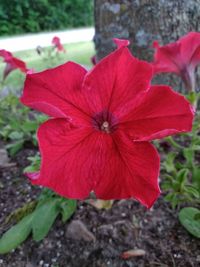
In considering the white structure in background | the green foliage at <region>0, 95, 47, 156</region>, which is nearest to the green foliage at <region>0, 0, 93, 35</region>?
the white structure in background

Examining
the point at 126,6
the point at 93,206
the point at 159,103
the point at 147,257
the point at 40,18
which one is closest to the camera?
the point at 159,103

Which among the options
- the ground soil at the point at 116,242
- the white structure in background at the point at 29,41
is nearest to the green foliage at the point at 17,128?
the ground soil at the point at 116,242

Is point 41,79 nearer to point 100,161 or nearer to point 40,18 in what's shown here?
point 100,161

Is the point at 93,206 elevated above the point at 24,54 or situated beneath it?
elevated above

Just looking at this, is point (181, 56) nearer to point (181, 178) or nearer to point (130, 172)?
point (181, 178)

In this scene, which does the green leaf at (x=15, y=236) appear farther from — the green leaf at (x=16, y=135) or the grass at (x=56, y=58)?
the grass at (x=56, y=58)

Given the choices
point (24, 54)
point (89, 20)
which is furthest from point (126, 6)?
point (89, 20)

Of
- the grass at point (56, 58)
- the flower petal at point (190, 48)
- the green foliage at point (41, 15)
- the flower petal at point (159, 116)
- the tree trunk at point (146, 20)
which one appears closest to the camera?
the flower petal at point (159, 116)
